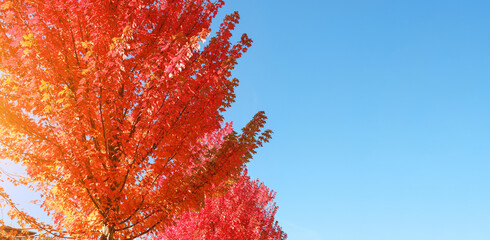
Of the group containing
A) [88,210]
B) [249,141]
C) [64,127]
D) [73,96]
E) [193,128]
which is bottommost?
[88,210]

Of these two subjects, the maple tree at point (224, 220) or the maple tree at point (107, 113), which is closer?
the maple tree at point (107, 113)

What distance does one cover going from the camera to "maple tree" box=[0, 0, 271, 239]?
494 centimetres

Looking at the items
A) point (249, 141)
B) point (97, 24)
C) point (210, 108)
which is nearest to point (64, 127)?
point (97, 24)

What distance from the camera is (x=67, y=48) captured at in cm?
527

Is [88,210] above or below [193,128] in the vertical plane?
below

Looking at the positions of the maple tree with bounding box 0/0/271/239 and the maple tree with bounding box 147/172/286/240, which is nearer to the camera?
the maple tree with bounding box 0/0/271/239

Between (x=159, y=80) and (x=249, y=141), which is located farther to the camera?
(x=249, y=141)

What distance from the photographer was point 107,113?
545 centimetres

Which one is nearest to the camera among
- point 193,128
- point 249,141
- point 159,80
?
point 159,80

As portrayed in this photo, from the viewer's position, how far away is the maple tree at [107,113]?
16.2 feet

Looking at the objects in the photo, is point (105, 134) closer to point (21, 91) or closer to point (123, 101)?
point (123, 101)

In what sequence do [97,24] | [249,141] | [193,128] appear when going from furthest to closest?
[249,141] → [193,128] → [97,24]

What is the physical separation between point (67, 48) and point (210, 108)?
2.56 m

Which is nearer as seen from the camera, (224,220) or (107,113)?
(107,113)
